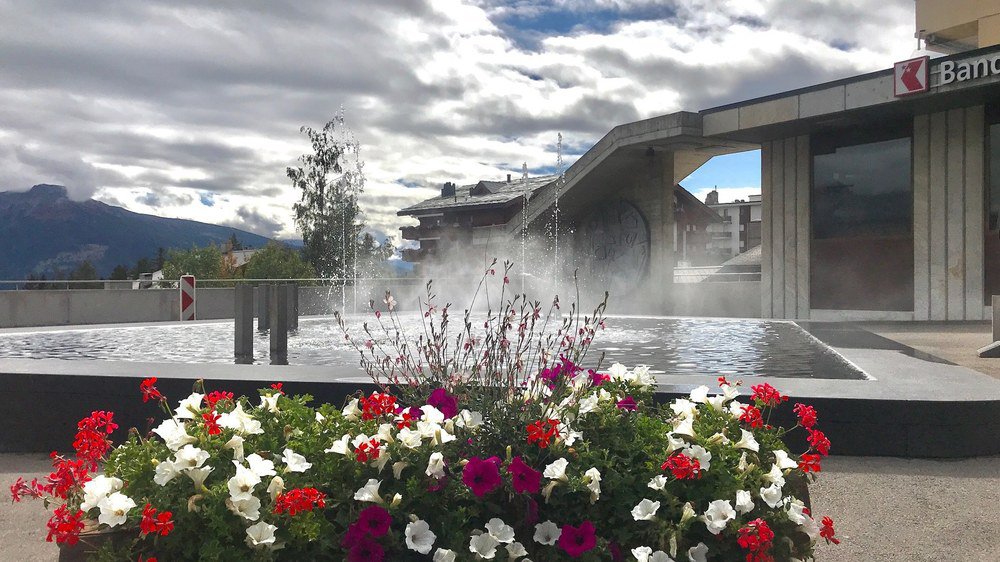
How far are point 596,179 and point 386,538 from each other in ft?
81.5

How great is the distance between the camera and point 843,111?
1997 cm

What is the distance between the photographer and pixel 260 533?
244cm

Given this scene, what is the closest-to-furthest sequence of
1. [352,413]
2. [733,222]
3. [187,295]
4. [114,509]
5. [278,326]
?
[114,509] < [352,413] < [278,326] < [187,295] < [733,222]

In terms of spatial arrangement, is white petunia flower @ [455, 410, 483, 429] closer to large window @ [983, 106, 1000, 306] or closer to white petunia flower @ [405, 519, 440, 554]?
white petunia flower @ [405, 519, 440, 554]

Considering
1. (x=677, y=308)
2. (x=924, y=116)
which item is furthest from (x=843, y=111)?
(x=677, y=308)

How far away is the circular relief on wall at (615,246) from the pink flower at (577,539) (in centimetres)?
2471

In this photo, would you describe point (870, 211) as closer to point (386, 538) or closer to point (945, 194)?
point (945, 194)

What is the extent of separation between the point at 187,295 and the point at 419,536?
16.0m

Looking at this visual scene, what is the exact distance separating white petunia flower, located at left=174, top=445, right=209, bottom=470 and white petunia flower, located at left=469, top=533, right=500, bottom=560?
0.91 m

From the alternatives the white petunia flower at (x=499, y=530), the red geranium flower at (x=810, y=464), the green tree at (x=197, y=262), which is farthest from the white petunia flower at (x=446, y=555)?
the green tree at (x=197, y=262)

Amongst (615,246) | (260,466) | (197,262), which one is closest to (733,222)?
(197,262)

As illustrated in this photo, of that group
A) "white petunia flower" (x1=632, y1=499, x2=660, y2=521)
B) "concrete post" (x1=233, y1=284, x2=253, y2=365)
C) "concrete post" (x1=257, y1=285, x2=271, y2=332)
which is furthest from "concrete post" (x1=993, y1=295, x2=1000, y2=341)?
"white petunia flower" (x1=632, y1=499, x2=660, y2=521)

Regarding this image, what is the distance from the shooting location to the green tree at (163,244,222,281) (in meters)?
64.4

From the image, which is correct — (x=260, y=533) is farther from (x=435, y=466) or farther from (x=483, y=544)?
(x=483, y=544)
